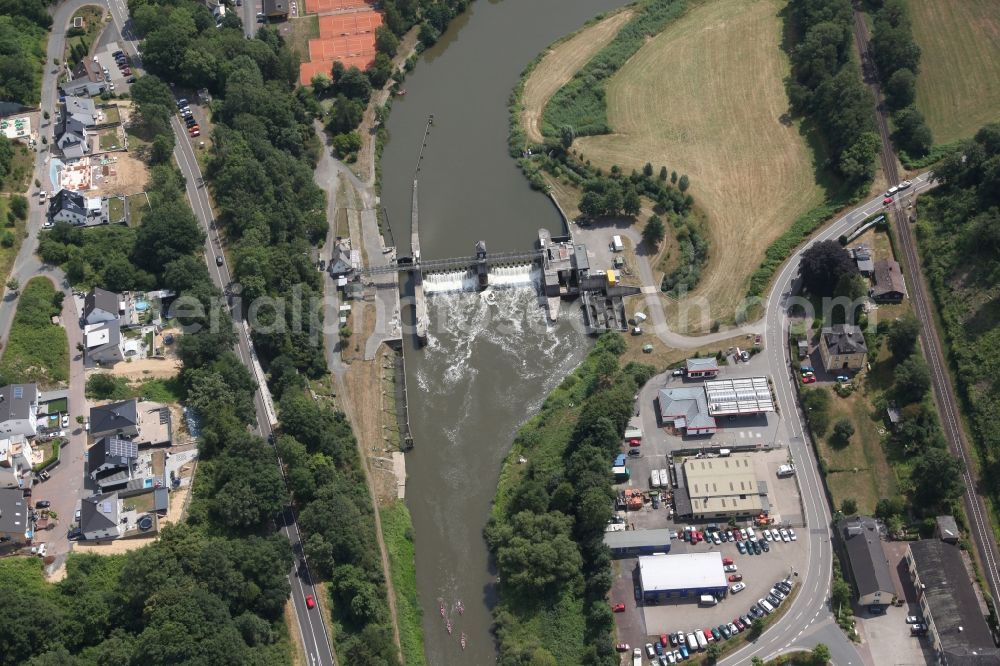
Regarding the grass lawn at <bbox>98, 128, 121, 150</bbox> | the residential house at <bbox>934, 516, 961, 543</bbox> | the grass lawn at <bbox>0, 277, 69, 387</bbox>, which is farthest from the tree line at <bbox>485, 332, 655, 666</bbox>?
the grass lawn at <bbox>98, 128, 121, 150</bbox>

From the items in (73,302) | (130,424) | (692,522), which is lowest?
(692,522)

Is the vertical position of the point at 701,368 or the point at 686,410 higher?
the point at 701,368

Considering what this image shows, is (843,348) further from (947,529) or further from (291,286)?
(291,286)

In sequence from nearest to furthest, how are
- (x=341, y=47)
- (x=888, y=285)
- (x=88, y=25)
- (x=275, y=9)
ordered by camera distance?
(x=888, y=285) < (x=88, y=25) < (x=341, y=47) < (x=275, y=9)

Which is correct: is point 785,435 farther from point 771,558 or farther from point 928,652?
point 928,652

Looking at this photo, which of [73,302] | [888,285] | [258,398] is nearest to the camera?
[258,398]

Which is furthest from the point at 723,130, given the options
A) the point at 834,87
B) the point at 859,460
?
the point at 859,460

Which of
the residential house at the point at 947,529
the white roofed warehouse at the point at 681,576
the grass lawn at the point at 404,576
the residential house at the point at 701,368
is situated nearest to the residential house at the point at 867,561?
the residential house at the point at 947,529
